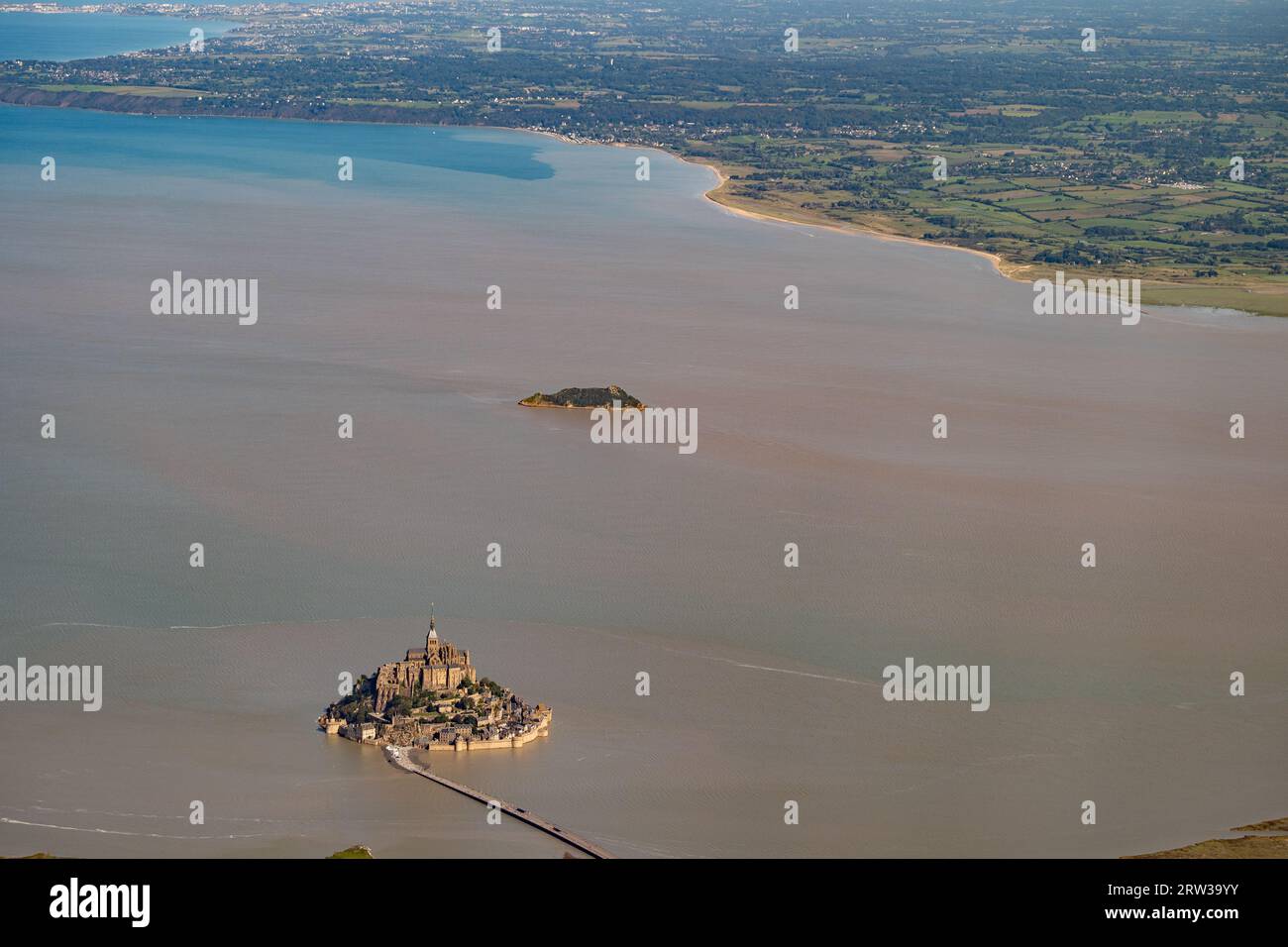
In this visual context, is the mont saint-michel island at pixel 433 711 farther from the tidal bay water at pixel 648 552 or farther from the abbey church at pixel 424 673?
the tidal bay water at pixel 648 552

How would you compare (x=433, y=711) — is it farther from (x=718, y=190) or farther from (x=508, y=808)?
(x=718, y=190)

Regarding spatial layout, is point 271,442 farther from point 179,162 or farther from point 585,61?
point 585,61

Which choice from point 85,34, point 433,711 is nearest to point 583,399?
point 433,711

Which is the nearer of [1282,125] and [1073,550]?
[1073,550]

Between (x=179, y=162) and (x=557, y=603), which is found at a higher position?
(x=179, y=162)

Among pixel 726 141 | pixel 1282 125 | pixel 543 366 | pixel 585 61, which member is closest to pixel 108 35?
pixel 585 61

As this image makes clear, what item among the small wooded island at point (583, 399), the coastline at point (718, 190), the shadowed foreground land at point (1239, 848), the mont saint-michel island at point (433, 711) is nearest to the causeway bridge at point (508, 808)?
the mont saint-michel island at point (433, 711)
